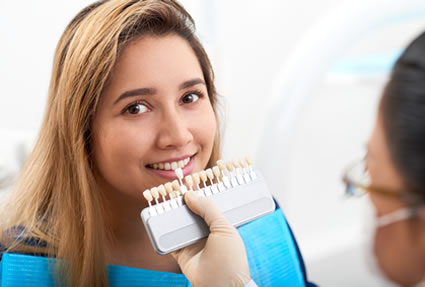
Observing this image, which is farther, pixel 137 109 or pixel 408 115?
pixel 137 109

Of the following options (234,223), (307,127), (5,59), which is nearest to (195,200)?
(234,223)

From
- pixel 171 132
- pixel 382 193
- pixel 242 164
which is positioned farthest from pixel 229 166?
pixel 382 193

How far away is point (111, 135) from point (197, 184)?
0.18 metres

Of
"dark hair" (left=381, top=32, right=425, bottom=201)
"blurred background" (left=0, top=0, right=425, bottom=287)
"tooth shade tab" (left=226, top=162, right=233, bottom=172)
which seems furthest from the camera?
"blurred background" (left=0, top=0, right=425, bottom=287)

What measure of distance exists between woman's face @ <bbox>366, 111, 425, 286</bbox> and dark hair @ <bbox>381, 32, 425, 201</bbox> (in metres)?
0.02

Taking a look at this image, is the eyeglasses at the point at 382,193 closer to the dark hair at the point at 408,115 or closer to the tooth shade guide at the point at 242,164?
the dark hair at the point at 408,115

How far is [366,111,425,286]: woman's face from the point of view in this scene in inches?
22.3

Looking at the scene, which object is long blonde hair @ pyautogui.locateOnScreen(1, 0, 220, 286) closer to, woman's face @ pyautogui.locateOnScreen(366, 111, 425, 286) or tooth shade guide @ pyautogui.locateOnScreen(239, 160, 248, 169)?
tooth shade guide @ pyautogui.locateOnScreen(239, 160, 248, 169)

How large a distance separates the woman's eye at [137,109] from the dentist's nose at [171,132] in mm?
39

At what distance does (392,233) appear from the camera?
596 millimetres

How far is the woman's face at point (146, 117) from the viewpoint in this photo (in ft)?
2.70

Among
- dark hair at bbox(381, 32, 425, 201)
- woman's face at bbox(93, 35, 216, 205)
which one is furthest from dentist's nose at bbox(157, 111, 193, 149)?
dark hair at bbox(381, 32, 425, 201)

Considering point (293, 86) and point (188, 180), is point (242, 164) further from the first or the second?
point (293, 86)

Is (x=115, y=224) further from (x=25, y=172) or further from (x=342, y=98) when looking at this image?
(x=342, y=98)
